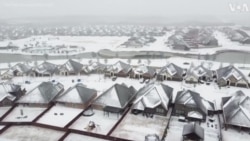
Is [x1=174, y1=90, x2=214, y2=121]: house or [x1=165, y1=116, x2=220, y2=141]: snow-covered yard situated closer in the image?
[x1=165, y1=116, x2=220, y2=141]: snow-covered yard

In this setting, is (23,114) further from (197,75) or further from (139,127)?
(197,75)

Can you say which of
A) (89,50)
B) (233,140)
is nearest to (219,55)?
(89,50)

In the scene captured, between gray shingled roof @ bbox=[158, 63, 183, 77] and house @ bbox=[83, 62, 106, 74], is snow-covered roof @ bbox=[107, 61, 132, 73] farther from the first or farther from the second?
gray shingled roof @ bbox=[158, 63, 183, 77]

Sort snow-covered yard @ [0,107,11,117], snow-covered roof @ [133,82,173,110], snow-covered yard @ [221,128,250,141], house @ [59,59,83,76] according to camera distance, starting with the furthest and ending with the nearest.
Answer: house @ [59,59,83,76] < snow-covered yard @ [0,107,11,117] < snow-covered roof @ [133,82,173,110] < snow-covered yard @ [221,128,250,141]

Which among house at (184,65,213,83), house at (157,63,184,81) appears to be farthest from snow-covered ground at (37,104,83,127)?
house at (184,65,213,83)

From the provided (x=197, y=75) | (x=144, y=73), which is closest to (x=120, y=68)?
(x=144, y=73)
